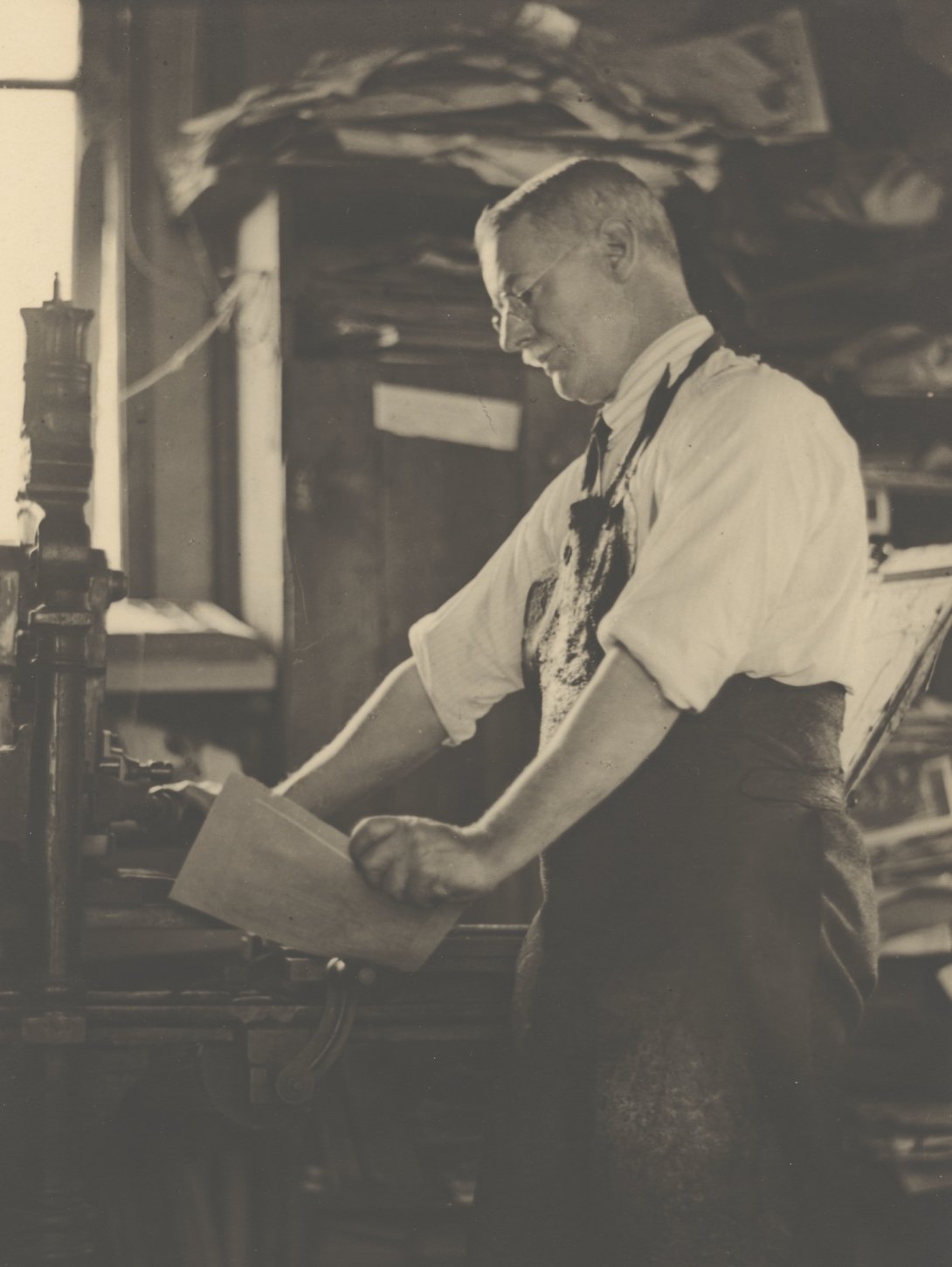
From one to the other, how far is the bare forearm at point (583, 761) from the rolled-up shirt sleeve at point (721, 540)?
24mm

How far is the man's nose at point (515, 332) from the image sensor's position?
1695 millimetres

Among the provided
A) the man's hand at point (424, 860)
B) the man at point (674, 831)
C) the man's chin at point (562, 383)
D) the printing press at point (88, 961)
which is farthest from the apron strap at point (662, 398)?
the printing press at point (88, 961)

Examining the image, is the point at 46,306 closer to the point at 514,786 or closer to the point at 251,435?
the point at 251,435

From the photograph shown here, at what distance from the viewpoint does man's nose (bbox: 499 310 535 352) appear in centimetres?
170

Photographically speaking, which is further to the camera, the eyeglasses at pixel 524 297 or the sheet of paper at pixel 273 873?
the eyeglasses at pixel 524 297

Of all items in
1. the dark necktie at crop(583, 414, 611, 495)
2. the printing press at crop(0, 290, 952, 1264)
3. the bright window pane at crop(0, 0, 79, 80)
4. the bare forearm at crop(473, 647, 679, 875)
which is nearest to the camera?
the bare forearm at crop(473, 647, 679, 875)

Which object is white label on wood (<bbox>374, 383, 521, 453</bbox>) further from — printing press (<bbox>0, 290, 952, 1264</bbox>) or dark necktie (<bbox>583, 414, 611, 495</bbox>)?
printing press (<bbox>0, 290, 952, 1264</bbox>)

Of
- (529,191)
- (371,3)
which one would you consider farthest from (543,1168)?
(371,3)

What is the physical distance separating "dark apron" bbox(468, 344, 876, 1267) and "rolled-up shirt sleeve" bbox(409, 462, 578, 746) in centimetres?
17

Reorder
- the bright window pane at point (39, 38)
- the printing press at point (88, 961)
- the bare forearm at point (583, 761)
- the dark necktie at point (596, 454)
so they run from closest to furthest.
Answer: the bare forearm at point (583, 761) → the printing press at point (88, 961) → the dark necktie at point (596, 454) → the bright window pane at point (39, 38)

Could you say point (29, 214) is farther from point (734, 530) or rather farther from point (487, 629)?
point (734, 530)


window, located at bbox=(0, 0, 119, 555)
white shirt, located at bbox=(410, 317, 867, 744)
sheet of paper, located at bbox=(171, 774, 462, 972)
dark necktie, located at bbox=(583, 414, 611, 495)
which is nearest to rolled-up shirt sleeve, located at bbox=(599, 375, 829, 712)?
white shirt, located at bbox=(410, 317, 867, 744)

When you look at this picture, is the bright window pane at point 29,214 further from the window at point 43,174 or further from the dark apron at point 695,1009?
the dark apron at point 695,1009

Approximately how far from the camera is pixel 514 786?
1.48 m
